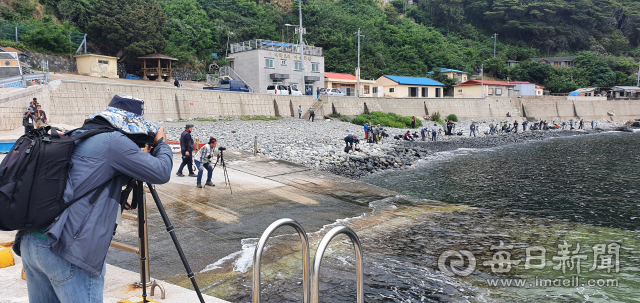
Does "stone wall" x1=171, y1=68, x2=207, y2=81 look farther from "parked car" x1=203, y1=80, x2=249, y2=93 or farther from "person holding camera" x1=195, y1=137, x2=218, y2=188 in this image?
"person holding camera" x1=195, y1=137, x2=218, y2=188

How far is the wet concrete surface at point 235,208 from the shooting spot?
7230mm

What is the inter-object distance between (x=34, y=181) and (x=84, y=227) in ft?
1.29

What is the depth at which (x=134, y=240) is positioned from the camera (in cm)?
764

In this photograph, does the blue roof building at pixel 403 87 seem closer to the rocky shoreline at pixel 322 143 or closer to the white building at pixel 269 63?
the white building at pixel 269 63

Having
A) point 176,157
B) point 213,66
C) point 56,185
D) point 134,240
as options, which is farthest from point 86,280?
point 213,66

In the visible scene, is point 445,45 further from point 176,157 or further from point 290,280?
point 290,280

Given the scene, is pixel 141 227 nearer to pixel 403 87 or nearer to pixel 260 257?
pixel 260 257

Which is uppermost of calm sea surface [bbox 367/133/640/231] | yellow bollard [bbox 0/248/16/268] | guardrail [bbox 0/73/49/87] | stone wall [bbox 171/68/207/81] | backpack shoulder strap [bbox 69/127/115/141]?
stone wall [bbox 171/68/207/81]

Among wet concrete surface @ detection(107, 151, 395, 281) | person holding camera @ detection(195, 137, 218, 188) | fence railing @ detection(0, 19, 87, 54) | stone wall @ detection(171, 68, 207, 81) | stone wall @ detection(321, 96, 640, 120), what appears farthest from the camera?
stone wall @ detection(171, 68, 207, 81)

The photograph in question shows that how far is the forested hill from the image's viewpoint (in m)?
39.2

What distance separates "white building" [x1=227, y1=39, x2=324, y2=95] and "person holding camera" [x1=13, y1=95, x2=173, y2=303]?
40.4m

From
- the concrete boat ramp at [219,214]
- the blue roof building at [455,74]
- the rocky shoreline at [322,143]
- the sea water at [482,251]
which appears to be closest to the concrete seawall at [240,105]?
the rocky shoreline at [322,143]

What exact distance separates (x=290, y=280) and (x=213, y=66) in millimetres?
44759

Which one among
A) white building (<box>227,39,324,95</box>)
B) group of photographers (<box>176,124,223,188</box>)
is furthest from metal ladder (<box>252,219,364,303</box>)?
white building (<box>227,39,324,95</box>)
